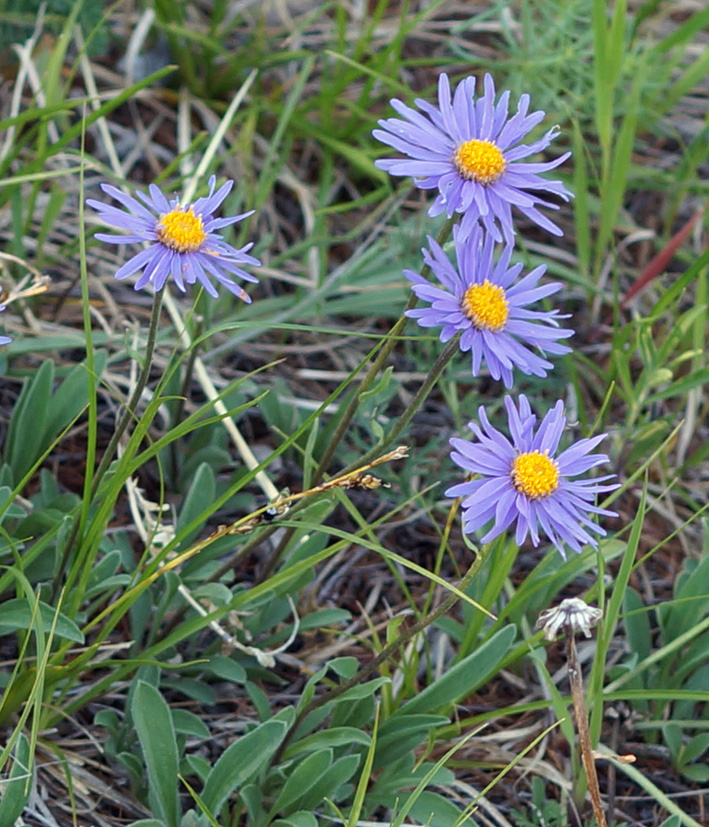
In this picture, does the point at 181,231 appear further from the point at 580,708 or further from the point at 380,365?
the point at 580,708

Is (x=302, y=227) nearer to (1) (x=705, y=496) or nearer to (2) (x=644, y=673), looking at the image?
(1) (x=705, y=496)

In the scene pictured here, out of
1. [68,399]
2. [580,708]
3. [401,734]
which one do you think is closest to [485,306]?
[580,708]

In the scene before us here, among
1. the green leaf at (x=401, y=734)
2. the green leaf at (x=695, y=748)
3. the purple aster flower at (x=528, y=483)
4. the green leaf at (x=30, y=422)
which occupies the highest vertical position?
the purple aster flower at (x=528, y=483)

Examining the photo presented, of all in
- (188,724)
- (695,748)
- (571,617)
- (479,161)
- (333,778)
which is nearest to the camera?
(571,617)

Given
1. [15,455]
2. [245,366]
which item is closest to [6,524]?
[15,455]

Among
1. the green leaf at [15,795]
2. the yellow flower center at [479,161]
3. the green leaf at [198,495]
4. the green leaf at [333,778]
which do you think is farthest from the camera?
the green leaf at [198,495]

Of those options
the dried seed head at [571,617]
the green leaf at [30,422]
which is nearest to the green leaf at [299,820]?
the dried seed head at [571,617]

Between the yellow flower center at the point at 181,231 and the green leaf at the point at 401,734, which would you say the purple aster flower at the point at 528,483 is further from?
the yellow flower center at the point at 181,231

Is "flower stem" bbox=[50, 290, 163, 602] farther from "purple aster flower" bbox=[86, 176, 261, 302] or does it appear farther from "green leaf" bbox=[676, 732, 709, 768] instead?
"green leaf" bbox=[676, 732, 709, 768]
